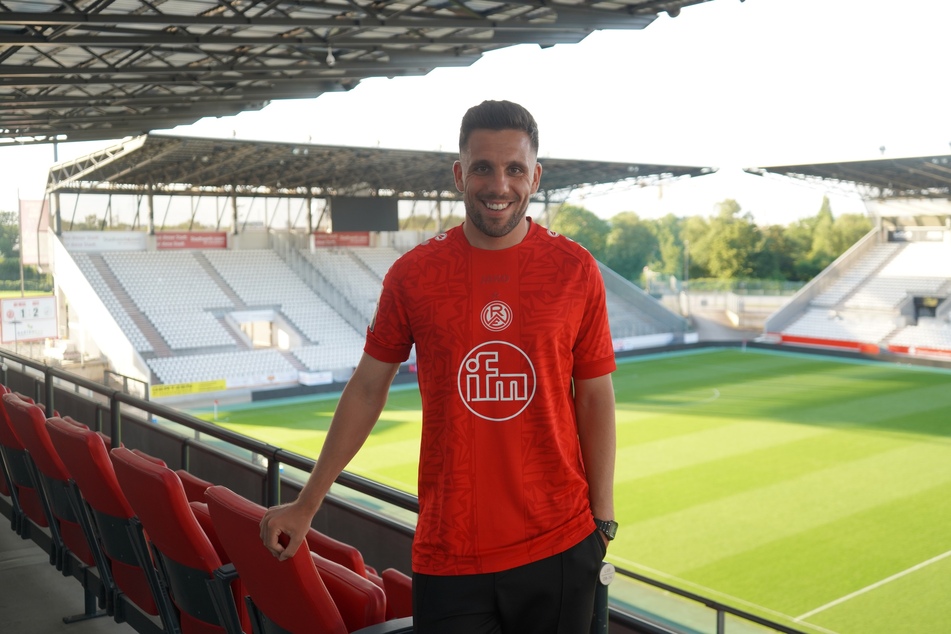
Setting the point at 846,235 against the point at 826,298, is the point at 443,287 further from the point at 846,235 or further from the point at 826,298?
the point at 846,235

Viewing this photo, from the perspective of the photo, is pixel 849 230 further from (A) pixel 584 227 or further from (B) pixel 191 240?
(B) pixel 191 240

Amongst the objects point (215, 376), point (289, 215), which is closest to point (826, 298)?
point (289, 215)

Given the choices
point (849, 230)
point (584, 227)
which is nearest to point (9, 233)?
point (584, 227)

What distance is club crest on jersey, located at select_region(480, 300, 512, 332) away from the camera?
1654mm

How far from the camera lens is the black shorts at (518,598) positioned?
162 cm

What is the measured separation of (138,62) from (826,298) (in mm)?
32753

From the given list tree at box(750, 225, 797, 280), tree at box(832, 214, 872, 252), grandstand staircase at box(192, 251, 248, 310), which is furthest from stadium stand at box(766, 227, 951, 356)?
tree at box(832, 214, 872, 252)

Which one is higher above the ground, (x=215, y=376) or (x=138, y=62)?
(x=138, y=62)

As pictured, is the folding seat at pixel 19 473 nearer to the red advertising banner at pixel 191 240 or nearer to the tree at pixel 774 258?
the red advertising banner at pixel 191 240

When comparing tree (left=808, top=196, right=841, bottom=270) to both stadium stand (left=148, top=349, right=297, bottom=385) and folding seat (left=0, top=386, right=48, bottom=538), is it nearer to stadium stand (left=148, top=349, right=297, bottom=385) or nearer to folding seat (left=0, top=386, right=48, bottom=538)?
stadium stand (left=148, top=349, right=297, bottom=385)

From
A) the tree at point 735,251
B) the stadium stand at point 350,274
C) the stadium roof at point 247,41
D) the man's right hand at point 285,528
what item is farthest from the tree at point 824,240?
the man's right hand at point 285,528

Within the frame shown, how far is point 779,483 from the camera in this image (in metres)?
14.9

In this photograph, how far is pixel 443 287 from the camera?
1.68 metres

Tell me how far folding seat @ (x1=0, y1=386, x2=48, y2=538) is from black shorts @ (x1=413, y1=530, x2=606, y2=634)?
2.58 m
